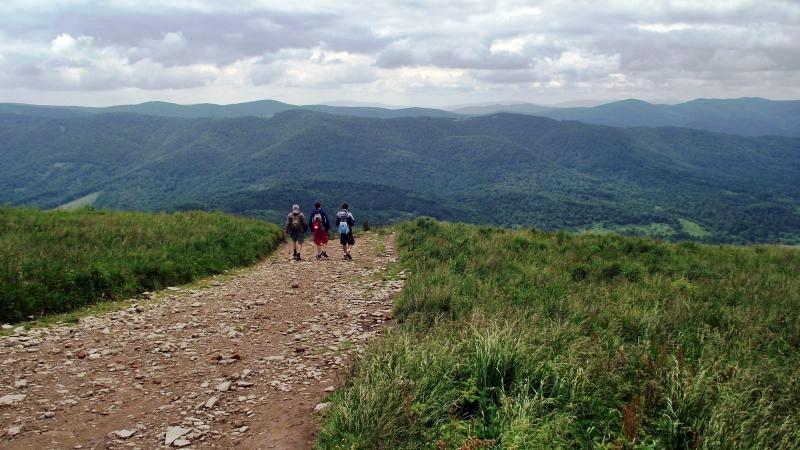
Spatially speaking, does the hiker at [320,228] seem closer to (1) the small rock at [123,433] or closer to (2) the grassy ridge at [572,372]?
(2) the grassy ridge at [572,372]

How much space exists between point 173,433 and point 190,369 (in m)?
1.80

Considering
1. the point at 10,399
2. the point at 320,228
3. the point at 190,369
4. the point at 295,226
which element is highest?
the point at 295,226

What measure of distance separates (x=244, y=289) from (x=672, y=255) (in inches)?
578

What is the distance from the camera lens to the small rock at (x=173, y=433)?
200 inches

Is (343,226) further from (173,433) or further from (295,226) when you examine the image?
(173,433)

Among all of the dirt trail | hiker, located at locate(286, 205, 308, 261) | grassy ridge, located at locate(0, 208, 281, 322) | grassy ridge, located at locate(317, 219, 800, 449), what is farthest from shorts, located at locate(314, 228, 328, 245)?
grassy ridge, located at locate(317, 219, 800, 449)

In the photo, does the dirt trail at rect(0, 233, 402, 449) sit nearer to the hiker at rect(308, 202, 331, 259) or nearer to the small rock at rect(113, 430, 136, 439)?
the small rock at rect(113, 430, 136, 439)

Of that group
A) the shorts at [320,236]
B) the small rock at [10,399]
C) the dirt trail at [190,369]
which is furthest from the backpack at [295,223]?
the small rock at [10,399]

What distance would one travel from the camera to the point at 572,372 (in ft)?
17.6

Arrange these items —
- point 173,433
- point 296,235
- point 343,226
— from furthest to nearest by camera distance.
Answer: point 296,235 → point 343,226 → point 173,433

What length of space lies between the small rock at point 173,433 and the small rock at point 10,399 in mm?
2264

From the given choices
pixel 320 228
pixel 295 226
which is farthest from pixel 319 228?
pixel 295 226

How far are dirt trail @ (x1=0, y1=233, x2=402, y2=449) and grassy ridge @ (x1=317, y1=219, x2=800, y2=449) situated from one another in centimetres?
99

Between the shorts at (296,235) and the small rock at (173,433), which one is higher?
the shorts at (296,235)
